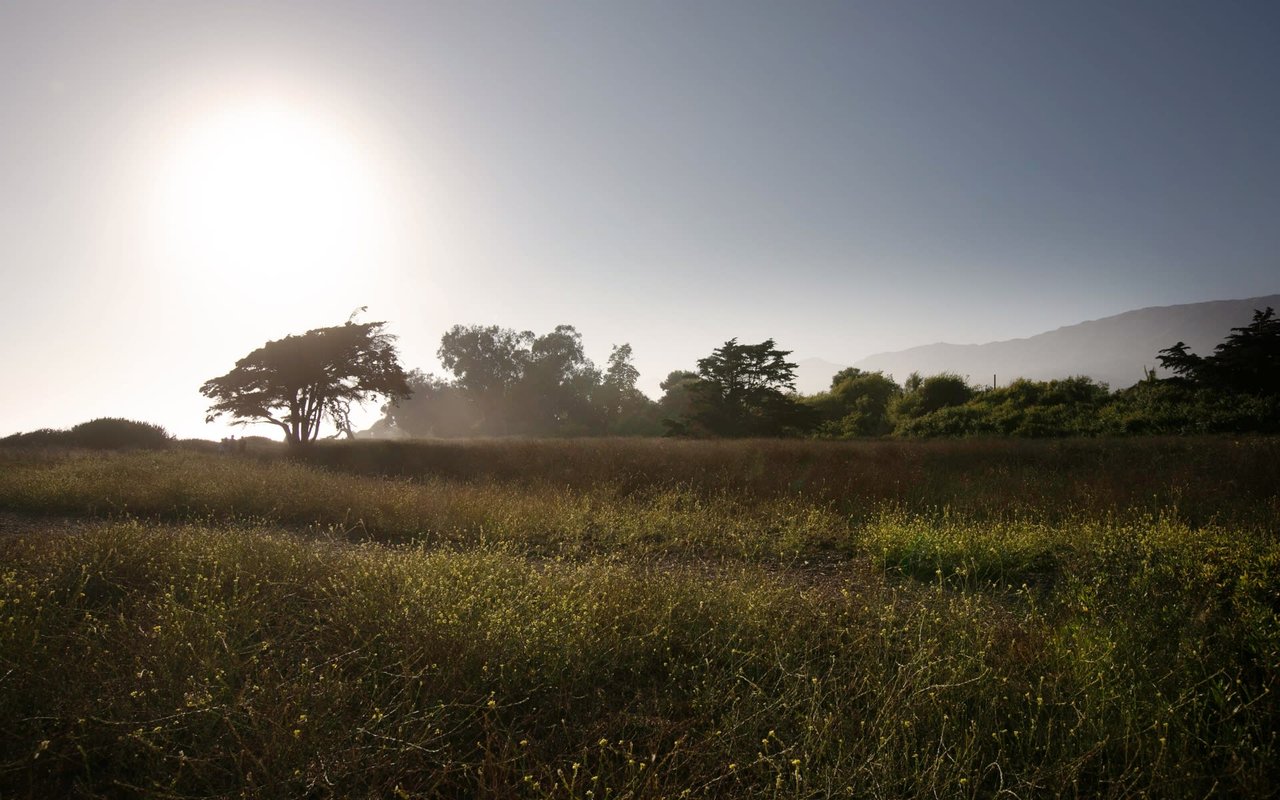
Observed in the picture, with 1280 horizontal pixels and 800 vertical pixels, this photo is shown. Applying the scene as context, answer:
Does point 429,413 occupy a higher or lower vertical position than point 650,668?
higher

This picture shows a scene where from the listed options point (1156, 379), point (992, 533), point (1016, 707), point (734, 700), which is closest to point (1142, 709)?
point (1016, 707)

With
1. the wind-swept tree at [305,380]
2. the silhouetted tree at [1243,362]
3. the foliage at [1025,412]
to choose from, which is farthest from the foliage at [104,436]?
the silhouetted tree at [1243,362]

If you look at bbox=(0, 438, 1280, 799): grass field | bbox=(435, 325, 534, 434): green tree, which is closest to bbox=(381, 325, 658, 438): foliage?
bbox=(435, 325, 534, 434): green tree

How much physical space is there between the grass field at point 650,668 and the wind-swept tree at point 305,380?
1920cm

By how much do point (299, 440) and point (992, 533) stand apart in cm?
2614

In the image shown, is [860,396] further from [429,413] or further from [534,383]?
[429,413]

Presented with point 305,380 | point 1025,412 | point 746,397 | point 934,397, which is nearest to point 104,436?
point 305,380

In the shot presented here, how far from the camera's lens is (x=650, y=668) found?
3645 millimetres

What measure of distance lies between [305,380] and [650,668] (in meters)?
25.3

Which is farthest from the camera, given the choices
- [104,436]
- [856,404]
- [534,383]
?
[534,383]

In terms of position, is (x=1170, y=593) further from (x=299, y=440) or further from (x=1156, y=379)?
(x=299, y=440)

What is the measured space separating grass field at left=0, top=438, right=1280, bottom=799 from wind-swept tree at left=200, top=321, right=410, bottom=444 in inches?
756

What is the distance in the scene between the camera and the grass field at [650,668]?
261 centimetres

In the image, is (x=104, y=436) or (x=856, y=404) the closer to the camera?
(x=104, y=436)
